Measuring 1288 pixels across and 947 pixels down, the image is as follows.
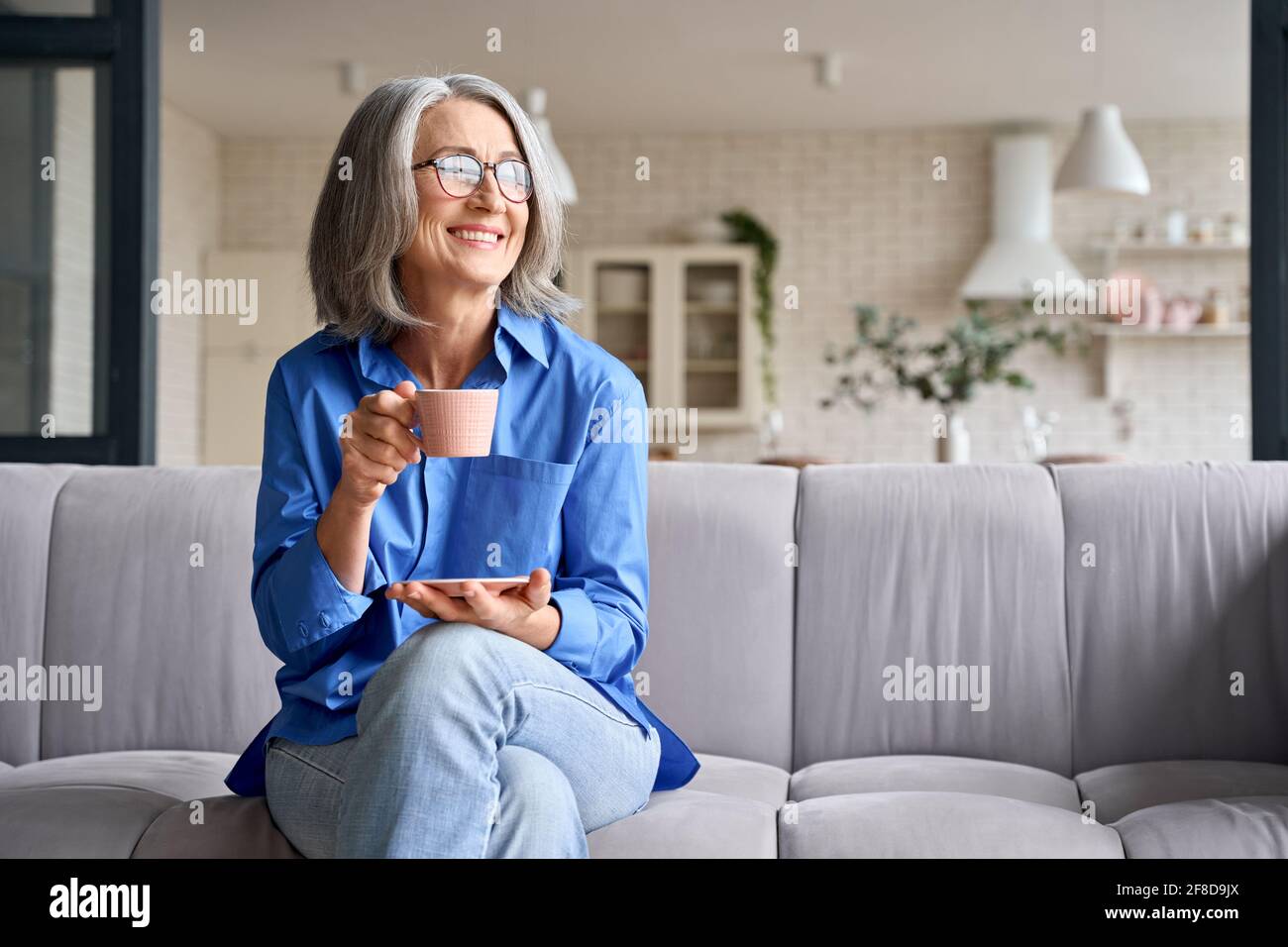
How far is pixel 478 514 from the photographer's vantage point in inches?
61.6

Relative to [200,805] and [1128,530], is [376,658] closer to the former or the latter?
[200,805]

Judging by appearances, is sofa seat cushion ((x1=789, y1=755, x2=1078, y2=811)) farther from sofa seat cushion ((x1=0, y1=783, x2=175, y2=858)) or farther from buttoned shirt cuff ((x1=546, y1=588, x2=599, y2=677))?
sofa seat cushion ((x1=0, y1=783, x2=175, y2=858))

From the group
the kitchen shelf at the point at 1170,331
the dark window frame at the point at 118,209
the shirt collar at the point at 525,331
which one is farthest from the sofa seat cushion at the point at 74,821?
the kitchen shelf at the point at 1170,331

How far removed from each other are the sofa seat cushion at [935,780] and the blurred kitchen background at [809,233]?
16.1ft

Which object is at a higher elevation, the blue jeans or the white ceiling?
the white ceiling

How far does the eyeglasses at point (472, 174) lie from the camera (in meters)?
1.54

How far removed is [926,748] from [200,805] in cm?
108

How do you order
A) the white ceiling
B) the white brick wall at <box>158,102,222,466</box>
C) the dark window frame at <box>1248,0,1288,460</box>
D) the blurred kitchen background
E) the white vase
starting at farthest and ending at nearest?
1. the white brick wall at <box>158,102,222,466</box>
2. the blurred kitchen background
3. the white ceiling
4. the white vase
5. the dark window frame at <box>1248,0,1288,460</box>

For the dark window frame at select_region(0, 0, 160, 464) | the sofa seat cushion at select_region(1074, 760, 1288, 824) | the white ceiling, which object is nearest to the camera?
the sofa seat cushion at select_region(1074, 760, 1288, 824)

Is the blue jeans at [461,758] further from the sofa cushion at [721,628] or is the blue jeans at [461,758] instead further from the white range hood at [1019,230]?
the white range hood at [1019,230]

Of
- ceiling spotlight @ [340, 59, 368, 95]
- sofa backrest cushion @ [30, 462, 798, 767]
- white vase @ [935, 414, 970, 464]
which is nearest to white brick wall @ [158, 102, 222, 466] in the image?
ceiling spotlight @ [340, 59, 368, 95]

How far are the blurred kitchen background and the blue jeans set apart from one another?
213 inches

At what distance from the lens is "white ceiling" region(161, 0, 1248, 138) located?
5.52 m

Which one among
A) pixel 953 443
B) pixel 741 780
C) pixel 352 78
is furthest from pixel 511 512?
pixel 352 78
